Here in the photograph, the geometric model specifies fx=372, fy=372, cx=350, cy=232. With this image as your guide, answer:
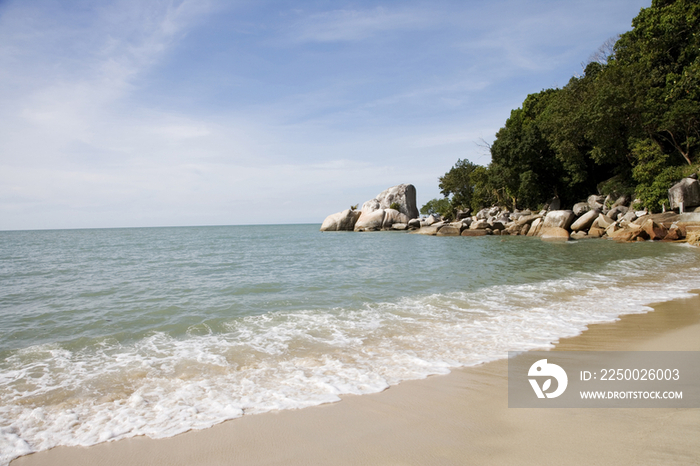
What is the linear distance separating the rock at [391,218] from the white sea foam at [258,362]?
41557mm

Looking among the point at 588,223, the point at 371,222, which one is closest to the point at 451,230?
the point at 588,223

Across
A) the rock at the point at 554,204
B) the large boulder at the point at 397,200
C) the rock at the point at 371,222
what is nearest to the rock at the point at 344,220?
the large boulder at the point at 397,200

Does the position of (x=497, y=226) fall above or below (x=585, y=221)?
below

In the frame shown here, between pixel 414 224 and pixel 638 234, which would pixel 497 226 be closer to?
pixel 638 234

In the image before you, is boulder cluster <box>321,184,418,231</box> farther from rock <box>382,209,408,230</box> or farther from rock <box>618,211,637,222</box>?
rock <box>618,211,637,222</box>

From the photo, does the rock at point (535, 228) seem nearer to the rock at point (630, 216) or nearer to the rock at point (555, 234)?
the rock at point (555, 234)

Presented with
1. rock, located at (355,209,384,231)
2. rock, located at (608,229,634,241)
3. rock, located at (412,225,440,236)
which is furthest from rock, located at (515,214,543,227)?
rock, located at (355,209,384,231)

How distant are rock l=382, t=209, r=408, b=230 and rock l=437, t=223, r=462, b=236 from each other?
14.2 metres

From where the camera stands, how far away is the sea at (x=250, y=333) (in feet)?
11.9

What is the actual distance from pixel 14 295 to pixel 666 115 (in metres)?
33.2

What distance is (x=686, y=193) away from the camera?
2147 centimetres

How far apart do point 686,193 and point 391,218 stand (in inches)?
1253

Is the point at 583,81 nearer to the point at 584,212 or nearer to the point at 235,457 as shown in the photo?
the point at 584,212

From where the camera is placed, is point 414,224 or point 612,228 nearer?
point 612,228
